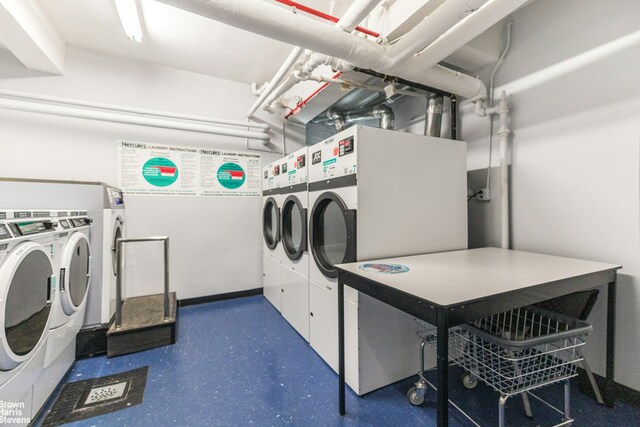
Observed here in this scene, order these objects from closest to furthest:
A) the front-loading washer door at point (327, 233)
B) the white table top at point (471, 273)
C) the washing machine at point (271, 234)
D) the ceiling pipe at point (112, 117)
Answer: the white table top at point (471, 273)
the front-loading washer door at point (327, 233)
the ceiling pipe at point (112, 117)
the washing machine at point (271, 234)

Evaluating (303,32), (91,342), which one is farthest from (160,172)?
(303,32)

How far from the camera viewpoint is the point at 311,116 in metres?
3.39

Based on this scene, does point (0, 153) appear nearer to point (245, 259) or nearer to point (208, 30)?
point (208, 30)

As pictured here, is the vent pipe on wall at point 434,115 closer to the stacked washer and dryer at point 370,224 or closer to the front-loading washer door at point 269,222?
the stacked washer and dryer at point 370,224

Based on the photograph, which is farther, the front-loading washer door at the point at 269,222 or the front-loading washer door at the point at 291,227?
the front-loading washer door at the point at 269,222

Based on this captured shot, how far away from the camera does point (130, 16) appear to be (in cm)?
202

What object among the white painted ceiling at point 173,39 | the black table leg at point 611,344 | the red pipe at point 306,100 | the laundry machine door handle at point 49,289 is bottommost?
the black table leg at point 611,344

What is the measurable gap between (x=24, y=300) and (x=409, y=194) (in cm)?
226

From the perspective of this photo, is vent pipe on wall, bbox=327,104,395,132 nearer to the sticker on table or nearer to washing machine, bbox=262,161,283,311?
washing machine, bbox=262,161,283,311

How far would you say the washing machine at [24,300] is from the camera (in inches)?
45.1

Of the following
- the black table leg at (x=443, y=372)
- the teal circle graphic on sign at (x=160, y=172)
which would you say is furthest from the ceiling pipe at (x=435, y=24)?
the teal circle graphic on sign at (x=160, y=172)

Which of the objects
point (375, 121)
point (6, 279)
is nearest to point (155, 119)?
point (6, 279)

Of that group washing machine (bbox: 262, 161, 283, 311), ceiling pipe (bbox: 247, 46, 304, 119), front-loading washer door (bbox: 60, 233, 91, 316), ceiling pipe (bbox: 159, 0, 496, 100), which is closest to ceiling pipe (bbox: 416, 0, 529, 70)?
ceiling pipe (bbox: 159, 0, 496, 100)

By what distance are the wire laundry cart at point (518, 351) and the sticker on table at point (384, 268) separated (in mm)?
442
